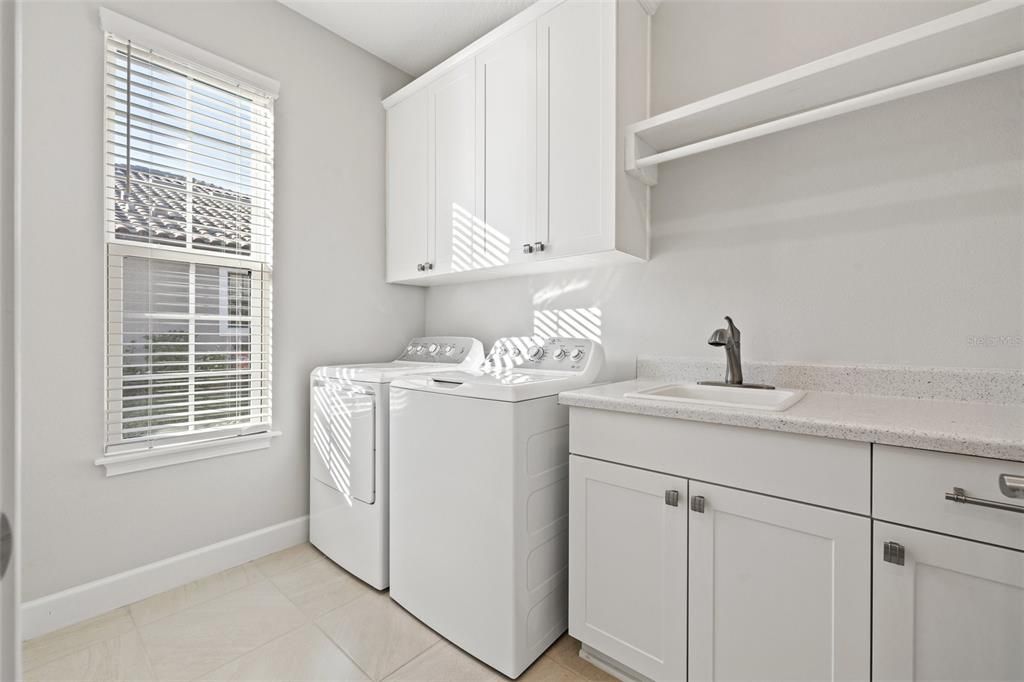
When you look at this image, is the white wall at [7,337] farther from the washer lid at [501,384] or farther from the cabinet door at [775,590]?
the cabinet door at [775,590]

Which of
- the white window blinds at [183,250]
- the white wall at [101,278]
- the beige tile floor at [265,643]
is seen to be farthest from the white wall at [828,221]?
the white window blinds at [183,250]

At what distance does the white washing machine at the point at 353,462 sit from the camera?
194cm

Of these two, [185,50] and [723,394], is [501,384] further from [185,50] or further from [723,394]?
[185,50]

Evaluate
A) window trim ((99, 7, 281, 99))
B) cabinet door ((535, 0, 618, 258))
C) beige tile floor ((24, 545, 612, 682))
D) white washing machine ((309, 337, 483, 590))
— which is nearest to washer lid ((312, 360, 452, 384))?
white washing machine ((309, 337, 483, 590))

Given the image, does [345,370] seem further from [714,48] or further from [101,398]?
[714,48]

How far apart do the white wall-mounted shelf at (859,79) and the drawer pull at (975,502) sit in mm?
1097

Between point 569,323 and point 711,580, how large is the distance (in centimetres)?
132

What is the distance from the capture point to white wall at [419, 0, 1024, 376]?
4.44 feet

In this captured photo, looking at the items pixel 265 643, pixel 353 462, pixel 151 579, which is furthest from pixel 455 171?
pixel 151 579

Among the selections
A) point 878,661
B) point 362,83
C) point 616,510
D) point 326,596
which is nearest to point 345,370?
point 326,596

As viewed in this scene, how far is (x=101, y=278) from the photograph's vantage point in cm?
180

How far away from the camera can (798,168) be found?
1667 millimetres

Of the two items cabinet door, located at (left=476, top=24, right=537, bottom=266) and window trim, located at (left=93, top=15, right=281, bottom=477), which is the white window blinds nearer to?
window trim, located at (left=93, top=15, right=281, bottom=477)

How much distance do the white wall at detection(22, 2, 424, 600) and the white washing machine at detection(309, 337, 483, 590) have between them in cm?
19
